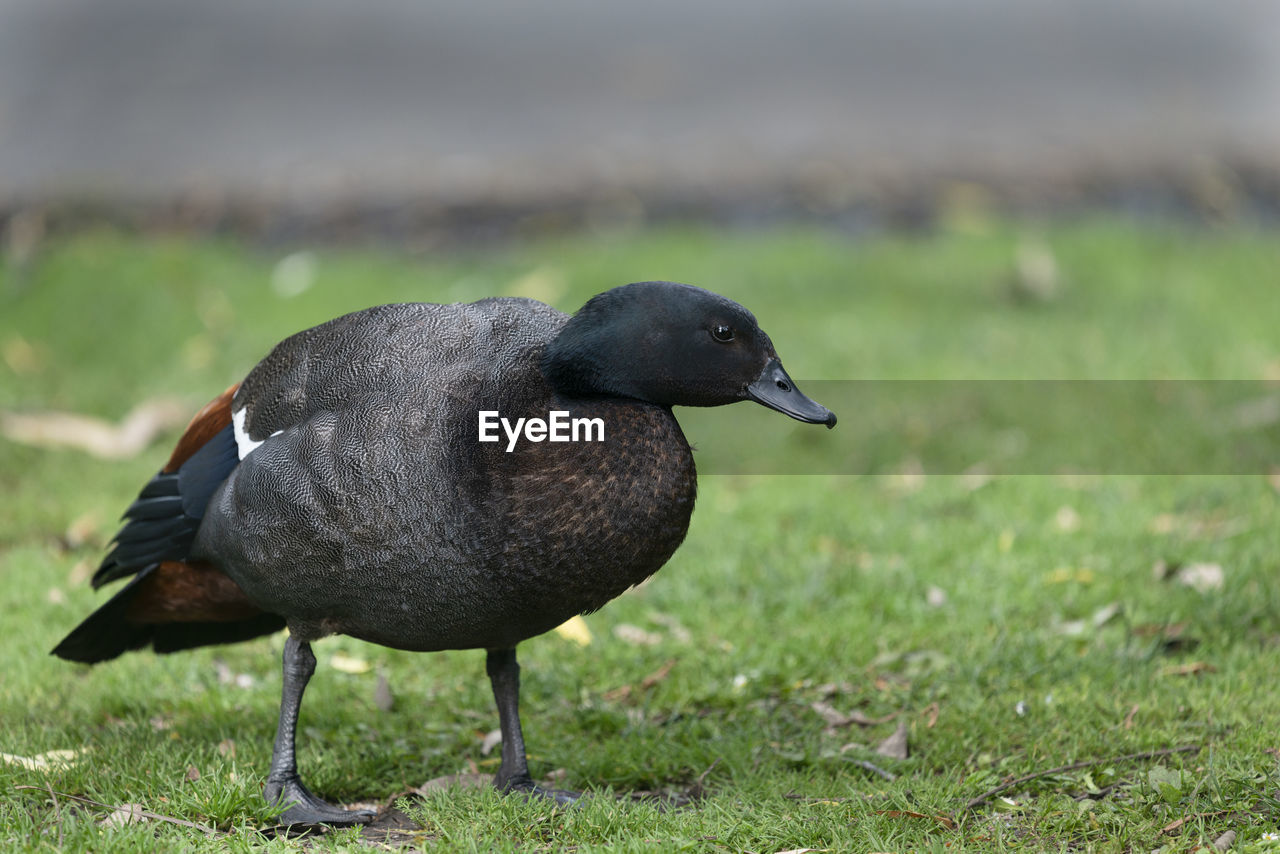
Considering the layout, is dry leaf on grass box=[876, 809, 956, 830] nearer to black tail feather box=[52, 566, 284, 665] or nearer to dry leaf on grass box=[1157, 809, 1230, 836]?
dry leaf on grass box=[1157, 809, 1230, 836]

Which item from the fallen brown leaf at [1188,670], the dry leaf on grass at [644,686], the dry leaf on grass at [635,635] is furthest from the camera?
the dry leaf on grass at [635,635]

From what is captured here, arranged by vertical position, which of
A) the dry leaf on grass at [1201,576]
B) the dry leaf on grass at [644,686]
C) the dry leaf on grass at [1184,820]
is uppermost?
the dry leaf on grass at [644,686]

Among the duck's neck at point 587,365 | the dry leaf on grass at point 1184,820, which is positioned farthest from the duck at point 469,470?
the dry leaf on grass at point 1184,820

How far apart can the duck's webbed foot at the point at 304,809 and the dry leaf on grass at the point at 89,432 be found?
3.23 metres

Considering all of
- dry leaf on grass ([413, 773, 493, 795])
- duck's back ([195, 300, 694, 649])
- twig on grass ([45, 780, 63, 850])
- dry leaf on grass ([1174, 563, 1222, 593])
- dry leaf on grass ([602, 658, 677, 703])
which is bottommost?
dry leaf on grass ([1174, 563, 1222, 593])

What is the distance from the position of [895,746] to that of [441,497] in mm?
1520

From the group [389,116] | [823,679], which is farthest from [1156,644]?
[389,116]

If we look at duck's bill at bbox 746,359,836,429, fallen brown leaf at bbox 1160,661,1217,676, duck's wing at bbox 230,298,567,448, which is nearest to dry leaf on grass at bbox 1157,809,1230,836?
fallen brown leaf at bbox 1160,661,1217,676

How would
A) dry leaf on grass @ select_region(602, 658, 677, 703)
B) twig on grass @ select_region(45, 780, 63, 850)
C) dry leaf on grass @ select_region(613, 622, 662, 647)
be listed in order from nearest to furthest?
twig on grass @ select_region(45, 780, 63, 850) → dry leaf on grass @ select_region(602, 658, 677, 703) → dry leaf on grass @ select_region(613, 622, 662, 647)

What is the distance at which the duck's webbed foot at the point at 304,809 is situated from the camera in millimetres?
3426

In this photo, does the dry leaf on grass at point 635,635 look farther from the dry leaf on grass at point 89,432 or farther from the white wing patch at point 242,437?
the dry leaf on grass at point 89,432

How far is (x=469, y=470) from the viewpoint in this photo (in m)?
3.20

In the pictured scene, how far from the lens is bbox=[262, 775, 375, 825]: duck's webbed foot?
135 inches

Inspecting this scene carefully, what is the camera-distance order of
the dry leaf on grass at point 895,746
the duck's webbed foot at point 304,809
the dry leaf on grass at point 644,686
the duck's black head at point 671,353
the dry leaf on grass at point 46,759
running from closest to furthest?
the duck's black head at point 671,353 < the duck's webbed foot at point 304,809 < the dry leaf on grass at point 46,759 < the dry leaf on grass at point 895,746 < the dry leaf on grass at point 644,686
